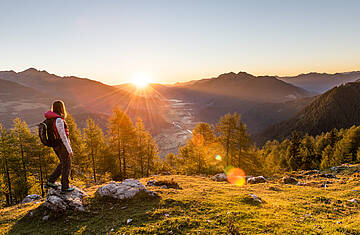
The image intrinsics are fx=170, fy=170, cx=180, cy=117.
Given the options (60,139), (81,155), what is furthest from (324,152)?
(60,139)

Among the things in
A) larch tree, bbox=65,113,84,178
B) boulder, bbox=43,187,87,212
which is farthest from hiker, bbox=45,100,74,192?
larch tree, bbox=65,113,84,178

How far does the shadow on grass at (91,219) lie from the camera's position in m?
7.42

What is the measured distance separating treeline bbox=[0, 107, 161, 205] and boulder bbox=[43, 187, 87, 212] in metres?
18.9

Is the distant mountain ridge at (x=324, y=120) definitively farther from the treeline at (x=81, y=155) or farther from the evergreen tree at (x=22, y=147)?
the evergreen tree at (x=22, y=147)

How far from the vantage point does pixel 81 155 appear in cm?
2680

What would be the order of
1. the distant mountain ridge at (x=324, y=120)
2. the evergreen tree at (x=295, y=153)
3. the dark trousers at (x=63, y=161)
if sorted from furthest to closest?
the distant mountain ridge at (x=324, y=120) → the evergreen tree at (x=295, y=153) → the dark trousers at (x=63, y=161)

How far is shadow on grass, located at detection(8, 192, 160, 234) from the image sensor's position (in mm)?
7418

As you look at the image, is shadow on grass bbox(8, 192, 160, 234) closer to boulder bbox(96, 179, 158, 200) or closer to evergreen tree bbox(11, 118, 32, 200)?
boulder bbox(96, 179, 158, 200)

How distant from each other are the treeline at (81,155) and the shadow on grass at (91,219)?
1913cm

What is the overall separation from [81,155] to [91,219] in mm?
21690

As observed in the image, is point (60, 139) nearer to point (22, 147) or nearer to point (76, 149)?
point (76, 149)

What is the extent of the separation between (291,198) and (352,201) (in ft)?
11.2

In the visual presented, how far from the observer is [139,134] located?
30.3 m

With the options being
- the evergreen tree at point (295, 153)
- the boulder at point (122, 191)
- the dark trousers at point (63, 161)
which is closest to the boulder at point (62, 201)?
the dark trousers at point (63, 161)
